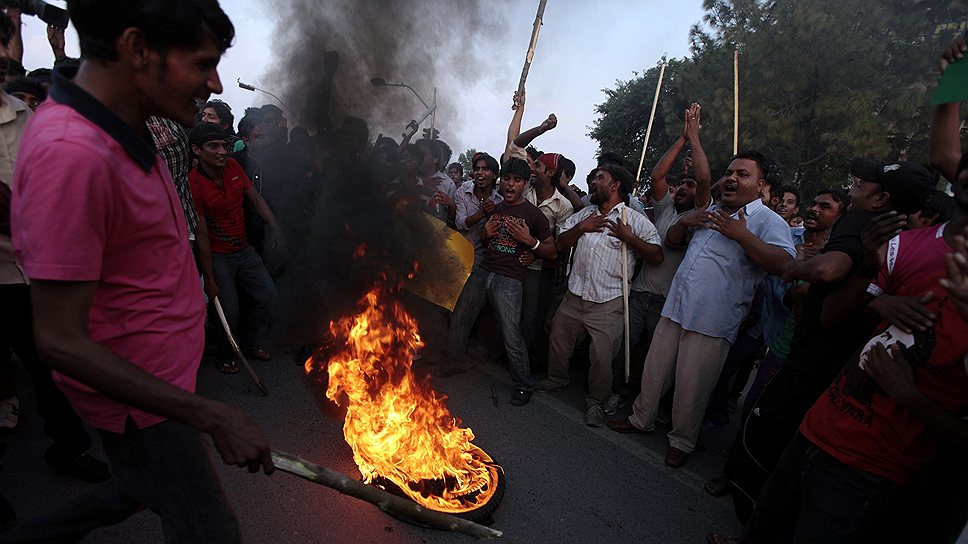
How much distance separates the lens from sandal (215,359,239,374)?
4902mm

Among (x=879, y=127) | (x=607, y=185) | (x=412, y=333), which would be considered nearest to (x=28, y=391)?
(x=412, y=333)

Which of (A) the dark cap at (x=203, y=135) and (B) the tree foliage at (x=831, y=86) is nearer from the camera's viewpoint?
(A) the dark cap at (x=203, y=135)

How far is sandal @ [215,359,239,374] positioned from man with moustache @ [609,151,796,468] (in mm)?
4045

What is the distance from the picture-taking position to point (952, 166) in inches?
109

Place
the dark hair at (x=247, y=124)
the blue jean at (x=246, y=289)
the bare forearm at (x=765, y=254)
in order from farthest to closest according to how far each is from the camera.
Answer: the dark hair at (x=247, y=124) < the blue jean at (x=246, y=289) < the bare forearm at (x=765, y=254)

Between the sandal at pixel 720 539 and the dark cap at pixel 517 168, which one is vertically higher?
the dark cap at pixel 517 168

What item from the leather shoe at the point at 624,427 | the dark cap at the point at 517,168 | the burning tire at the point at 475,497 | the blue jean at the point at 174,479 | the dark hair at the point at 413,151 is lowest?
the burning tire at the point at 475,497

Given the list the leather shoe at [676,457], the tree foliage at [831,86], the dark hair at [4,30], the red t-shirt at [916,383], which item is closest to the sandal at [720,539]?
the leather shoe at [676,457]

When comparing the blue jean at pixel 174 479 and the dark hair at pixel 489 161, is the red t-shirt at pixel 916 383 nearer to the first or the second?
the blue jean at pixel 174 479

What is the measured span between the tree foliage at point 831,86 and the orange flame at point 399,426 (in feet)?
55.3

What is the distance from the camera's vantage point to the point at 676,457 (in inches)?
164

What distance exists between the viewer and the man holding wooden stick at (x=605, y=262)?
488 cm

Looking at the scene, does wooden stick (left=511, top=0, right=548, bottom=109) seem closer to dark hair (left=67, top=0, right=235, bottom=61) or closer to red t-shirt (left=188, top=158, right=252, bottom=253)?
red t-shirt (left=188, top=158, right=252, bottom=253)

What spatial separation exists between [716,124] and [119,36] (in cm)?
1998
